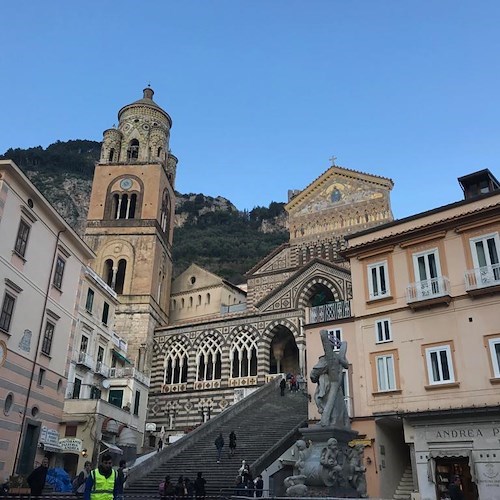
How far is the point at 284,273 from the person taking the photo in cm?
3884

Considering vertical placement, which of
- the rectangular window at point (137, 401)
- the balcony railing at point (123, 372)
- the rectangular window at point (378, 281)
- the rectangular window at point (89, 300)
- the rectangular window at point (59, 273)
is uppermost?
the rectangular window at point (89, 300)

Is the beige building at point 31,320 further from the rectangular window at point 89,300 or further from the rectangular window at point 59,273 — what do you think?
the rectangular window at point 89,300

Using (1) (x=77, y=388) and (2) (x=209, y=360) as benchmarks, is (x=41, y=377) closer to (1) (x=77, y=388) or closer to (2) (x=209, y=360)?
(1) (x=77, y=388)

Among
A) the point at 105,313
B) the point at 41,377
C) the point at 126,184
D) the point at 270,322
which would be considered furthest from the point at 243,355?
the point at 126,184

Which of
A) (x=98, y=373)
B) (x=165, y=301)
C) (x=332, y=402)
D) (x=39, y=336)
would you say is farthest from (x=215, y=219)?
(x=332, y=402)

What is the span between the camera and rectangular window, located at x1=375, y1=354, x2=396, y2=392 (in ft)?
59.5

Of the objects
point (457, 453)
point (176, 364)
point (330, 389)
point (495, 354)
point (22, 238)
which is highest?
point (22, 238)

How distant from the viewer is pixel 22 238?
19375 mm

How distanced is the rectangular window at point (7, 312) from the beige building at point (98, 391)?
18.8 ft

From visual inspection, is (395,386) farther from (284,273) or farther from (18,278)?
(284,273)

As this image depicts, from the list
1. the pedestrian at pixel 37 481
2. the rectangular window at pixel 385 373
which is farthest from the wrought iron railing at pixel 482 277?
the pedestrian at pixel 37 481

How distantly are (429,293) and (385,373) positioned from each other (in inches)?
122

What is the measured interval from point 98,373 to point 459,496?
19971mm

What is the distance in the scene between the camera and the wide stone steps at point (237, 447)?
16.8m
